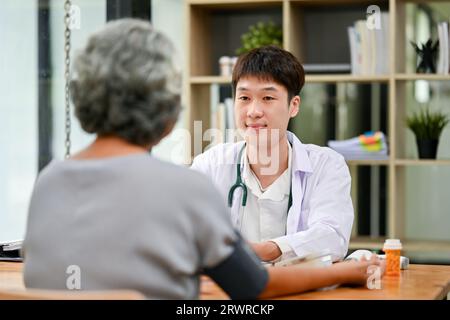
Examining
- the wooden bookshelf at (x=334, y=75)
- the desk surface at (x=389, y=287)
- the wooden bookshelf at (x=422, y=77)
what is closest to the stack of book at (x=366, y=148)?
the wooden bookshelf at (x=334, y=75)

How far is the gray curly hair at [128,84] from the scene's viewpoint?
1.47 meters

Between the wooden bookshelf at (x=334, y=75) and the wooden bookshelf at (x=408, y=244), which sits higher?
the wooden bookshelf at (x=334, y=75)

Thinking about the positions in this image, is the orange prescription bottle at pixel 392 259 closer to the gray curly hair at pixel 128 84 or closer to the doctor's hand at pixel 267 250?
the doctor's hand at pixel 267 250

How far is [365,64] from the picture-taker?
4297mm

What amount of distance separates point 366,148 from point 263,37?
82 cm

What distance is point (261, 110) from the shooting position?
8.82ft

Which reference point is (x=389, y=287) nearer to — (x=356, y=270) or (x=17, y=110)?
(x=356, y=270)

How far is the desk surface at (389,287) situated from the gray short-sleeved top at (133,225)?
390mm

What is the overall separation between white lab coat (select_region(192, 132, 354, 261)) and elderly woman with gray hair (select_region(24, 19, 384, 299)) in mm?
910

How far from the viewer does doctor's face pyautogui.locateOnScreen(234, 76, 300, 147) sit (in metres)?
2.68

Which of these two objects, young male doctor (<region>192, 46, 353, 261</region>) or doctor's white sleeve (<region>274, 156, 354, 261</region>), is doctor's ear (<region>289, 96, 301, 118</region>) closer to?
young male doctor (<region>192, 46, 353, 261</region>)

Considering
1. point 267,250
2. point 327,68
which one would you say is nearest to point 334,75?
point 327,68
